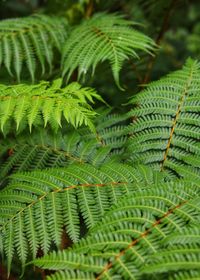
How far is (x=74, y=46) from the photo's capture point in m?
2.26

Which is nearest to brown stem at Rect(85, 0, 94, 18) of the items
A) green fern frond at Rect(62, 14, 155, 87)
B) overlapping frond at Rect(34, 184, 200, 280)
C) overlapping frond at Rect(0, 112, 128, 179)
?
green fern frond at Rect(62, 14, 155, 87)

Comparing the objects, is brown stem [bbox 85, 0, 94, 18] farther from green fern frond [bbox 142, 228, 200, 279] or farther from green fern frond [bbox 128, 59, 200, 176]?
green fern frond [bbox 142, 228, 200, 279]

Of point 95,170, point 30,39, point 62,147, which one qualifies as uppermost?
point 30,39

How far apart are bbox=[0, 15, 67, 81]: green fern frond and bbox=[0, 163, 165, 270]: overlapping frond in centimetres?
84

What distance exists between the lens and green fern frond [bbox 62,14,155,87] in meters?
2.03

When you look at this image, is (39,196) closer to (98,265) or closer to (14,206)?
(14,206)

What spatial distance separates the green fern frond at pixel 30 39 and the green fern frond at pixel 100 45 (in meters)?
0.11

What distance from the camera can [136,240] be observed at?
1155 mm

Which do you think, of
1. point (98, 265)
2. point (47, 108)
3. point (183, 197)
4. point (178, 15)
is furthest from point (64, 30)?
point (178, 15)

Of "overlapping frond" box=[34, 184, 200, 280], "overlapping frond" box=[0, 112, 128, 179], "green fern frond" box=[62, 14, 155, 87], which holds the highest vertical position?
"green fern frond" box=[62, 14, 155, 87]

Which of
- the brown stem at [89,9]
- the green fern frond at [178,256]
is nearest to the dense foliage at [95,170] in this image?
the green fern frond at [178,256]

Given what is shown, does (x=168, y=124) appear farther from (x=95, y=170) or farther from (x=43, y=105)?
(x=43, y=105)

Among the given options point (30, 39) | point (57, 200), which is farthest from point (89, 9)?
point (57, 200)

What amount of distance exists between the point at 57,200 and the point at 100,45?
962 millimetres
